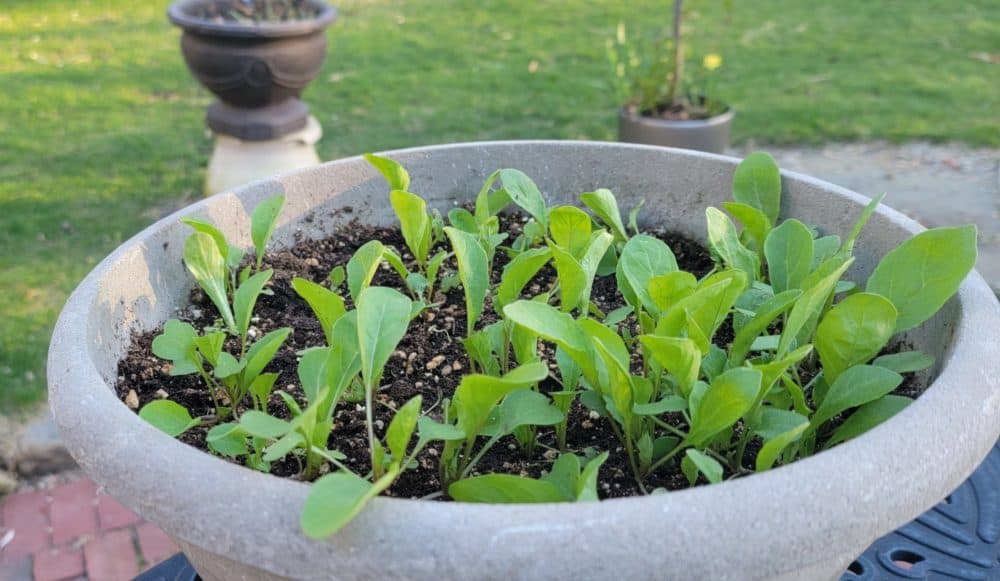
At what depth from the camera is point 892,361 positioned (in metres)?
0.74

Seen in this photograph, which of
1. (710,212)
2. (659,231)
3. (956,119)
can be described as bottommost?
(956,119)

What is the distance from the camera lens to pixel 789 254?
2.66ft

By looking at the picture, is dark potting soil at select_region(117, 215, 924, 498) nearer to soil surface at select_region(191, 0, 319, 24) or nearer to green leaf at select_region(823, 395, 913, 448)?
green leaf at select_region(823, 395, 913, 448)

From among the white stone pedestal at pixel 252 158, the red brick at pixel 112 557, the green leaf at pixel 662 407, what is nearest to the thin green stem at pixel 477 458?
the green leaf at pixel 662 407

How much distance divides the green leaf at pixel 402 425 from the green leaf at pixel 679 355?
0.52ft

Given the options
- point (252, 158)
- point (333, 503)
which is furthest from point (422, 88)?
point (333, 503)

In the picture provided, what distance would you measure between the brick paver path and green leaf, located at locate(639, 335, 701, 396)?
1.43 m

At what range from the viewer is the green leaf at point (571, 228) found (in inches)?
32.4

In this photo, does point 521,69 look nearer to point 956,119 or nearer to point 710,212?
point 956,119

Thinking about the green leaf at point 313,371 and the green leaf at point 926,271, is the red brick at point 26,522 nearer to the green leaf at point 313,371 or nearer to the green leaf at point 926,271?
the green leaf at point 313,371

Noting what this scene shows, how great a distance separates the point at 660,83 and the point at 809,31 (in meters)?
1.77

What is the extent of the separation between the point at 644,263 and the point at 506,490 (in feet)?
0.86

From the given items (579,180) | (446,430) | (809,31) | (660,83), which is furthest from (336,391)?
(809,31)

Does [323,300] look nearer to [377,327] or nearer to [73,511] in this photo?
[377,327]
